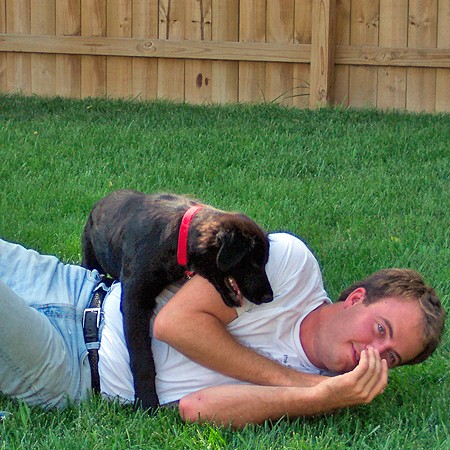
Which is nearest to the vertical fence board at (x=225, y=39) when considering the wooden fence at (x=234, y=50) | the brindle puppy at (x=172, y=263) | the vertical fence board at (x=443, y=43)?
the wooden fence at (x=234, y=50)

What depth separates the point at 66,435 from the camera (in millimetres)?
2887

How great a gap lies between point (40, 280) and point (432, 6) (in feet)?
19.2

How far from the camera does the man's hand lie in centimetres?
294

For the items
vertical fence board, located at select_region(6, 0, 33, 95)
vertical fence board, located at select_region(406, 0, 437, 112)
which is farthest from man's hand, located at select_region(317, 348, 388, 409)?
vertical fence board, located at select_region(6, 0, 33, 95)

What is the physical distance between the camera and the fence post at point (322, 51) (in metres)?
8.20

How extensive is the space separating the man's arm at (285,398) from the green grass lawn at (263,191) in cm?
5

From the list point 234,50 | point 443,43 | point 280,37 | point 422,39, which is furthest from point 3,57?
point 443,43

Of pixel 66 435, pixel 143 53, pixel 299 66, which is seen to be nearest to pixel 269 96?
pixel 299 66

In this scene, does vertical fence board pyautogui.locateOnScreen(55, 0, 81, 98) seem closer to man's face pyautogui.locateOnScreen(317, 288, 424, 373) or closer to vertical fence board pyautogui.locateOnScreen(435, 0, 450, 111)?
vertical fence board pyautogui.locateOnScreen(435, 0, 450, 111)

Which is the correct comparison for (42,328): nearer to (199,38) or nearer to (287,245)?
(287,245)

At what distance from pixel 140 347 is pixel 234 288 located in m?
0.38

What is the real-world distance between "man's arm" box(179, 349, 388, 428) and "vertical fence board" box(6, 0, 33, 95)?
671 cm

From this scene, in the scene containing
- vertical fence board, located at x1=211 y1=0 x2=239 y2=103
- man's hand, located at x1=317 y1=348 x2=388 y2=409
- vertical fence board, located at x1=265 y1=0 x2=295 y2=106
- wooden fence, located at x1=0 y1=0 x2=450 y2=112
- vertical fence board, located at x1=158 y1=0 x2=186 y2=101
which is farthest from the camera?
vertical fence board, located at x1=158 y1=0 x2=186 y2=101

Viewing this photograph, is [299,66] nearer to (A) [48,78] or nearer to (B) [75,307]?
(A) [48,78]
